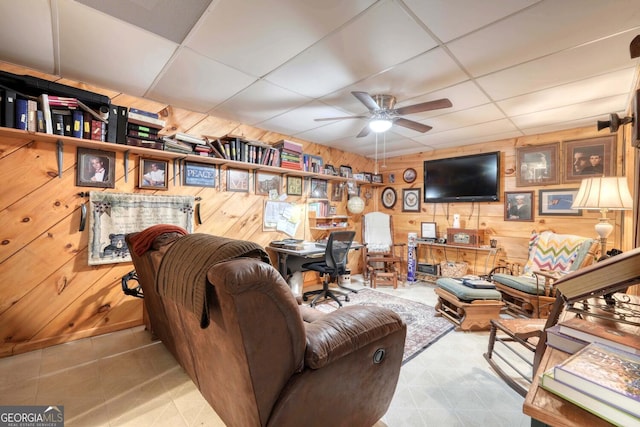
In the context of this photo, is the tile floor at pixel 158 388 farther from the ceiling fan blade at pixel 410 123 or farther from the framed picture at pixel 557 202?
the framed picture at pixel 557 202

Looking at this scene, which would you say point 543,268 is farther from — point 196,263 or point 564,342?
point 196,263

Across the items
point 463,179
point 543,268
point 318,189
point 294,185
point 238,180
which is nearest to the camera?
point 543,268

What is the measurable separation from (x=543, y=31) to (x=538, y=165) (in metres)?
2.61

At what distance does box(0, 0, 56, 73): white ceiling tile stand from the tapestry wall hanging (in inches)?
42.5

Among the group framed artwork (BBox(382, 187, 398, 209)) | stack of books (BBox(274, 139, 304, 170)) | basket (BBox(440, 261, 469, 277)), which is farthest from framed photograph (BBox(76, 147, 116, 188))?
basket (BBox(440, 261, 469, 277))

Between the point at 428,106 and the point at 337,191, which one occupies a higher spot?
the point at 428,106

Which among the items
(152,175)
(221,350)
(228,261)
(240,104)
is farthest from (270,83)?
(221,350)

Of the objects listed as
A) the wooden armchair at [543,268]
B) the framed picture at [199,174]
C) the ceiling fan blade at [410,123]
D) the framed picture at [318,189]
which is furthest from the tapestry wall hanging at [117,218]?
the wooden armchair at [543,268]

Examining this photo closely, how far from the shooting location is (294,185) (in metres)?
4.05

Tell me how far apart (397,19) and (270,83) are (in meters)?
1.21

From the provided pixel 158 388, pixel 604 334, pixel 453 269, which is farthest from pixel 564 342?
pixel 453 269

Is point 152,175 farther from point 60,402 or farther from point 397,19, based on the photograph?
point 397,19

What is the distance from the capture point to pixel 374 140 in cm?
416

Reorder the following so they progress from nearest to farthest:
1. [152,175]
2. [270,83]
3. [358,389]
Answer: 1. [358,389]
2. [270,83]
3. [152,175]
